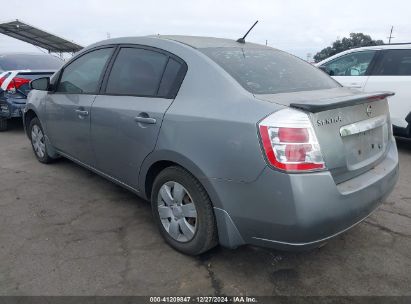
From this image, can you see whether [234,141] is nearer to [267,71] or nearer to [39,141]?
[267,71]

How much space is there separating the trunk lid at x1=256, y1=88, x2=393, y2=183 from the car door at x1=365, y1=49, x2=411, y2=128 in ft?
10.2

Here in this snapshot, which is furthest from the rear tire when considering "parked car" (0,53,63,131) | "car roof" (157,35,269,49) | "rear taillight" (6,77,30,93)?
"car roof" (157,35,269,49)

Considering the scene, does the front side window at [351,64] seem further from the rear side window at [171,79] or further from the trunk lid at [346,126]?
the rear side window at [171,79]

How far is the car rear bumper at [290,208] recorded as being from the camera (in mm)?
2061

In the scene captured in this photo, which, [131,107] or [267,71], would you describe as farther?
[131,107]

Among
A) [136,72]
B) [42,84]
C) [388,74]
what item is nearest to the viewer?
[136,72]

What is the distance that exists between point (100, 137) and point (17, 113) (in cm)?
395

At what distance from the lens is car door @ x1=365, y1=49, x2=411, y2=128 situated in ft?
17.8

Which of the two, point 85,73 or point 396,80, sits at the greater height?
point 85,73

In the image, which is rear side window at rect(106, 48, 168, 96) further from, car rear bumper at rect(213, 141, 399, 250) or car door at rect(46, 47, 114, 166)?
car rear bumper at rect(213, 141, 399, 250)

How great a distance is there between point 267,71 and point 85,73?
6.47ft

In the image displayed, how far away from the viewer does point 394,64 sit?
559 cm

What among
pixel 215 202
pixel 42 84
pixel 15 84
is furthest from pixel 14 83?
pixel 215 202

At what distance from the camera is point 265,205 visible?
215 cm
